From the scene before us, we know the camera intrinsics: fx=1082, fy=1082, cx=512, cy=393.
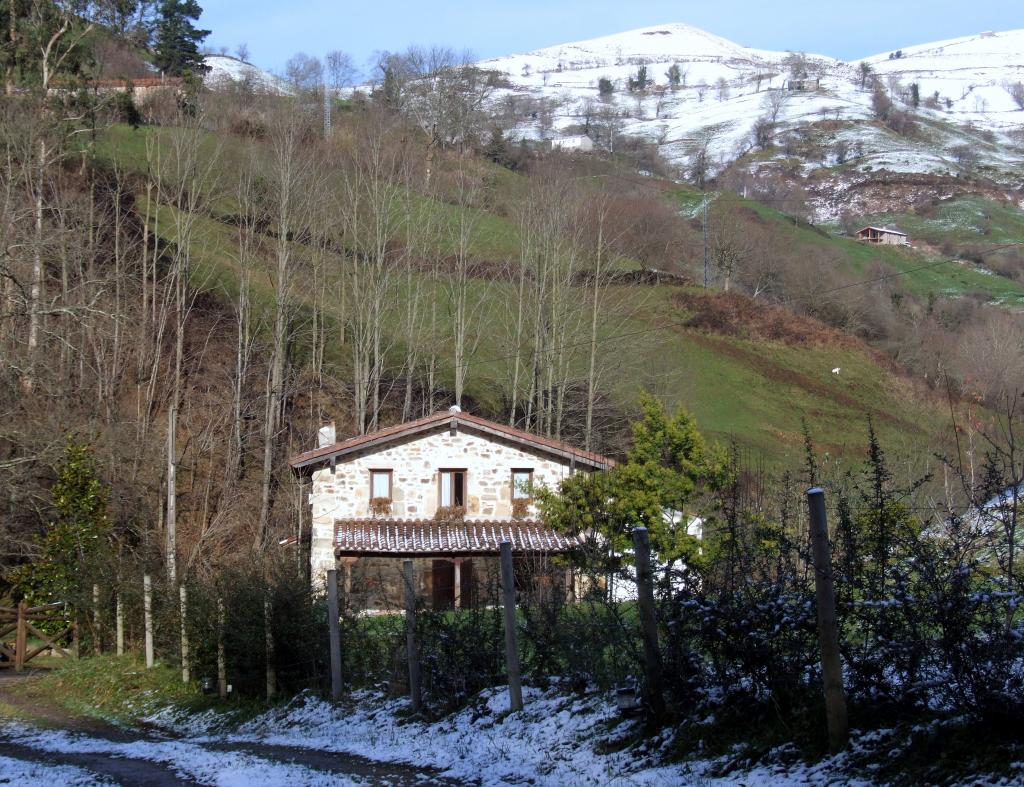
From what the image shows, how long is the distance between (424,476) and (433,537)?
6.43 feet

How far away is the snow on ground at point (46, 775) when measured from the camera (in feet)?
27.4

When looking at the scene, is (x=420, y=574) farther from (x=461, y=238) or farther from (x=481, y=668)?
(x=481, y=668)

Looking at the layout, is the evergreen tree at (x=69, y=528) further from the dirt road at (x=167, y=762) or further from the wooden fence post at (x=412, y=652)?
the wooden fence post at (x=412, y=652)

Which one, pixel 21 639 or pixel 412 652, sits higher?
pixel 412 652

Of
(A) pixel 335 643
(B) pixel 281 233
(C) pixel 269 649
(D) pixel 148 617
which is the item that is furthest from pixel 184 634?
(B) pixel 281 233

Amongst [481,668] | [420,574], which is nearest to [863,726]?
[481,668]

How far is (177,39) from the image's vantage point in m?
66.6

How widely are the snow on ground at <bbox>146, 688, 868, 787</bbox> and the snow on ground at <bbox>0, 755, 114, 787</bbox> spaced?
86.7 inches

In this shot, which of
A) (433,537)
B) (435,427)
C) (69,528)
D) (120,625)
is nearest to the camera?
(120,625)

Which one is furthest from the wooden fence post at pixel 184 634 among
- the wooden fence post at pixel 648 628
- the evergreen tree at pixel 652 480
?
the evergreen tree at pixel 652 480

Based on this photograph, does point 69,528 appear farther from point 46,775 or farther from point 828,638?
point 828,638

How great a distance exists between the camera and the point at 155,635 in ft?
59.2

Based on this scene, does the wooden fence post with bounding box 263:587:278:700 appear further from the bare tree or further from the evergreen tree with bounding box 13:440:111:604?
the bare tree

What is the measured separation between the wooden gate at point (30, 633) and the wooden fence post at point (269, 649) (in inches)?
384
